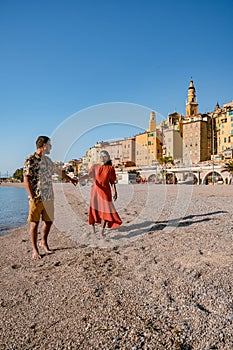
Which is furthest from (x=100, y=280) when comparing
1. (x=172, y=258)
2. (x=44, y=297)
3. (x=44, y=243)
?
(x=44, y=243)

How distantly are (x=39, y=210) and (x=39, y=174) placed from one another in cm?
60

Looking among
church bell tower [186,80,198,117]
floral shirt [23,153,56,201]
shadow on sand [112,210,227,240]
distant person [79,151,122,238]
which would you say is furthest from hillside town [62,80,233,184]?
floral shirt [23,153,56,201]

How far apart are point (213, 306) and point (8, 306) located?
208 cm

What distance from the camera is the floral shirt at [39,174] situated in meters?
3.91

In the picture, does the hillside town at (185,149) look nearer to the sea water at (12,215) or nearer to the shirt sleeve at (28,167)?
the sea water at (12,215)

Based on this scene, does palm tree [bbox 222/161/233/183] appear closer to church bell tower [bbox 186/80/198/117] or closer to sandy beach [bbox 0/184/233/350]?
church bell tower [bbox 186/80/198/117]

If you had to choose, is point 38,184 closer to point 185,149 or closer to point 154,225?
point 154,225

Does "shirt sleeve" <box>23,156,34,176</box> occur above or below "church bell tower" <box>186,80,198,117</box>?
below

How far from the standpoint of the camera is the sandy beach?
198cm

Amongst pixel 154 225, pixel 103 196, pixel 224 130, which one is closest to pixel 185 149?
pixel 224 130

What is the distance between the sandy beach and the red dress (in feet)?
1.72

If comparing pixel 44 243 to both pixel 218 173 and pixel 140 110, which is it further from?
pixel 218 173

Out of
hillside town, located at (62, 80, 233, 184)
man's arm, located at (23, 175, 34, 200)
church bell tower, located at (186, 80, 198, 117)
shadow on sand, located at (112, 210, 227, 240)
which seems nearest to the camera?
man's arm, located at (23, 175, 34, 200)

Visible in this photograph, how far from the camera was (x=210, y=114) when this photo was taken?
72.1 meters
